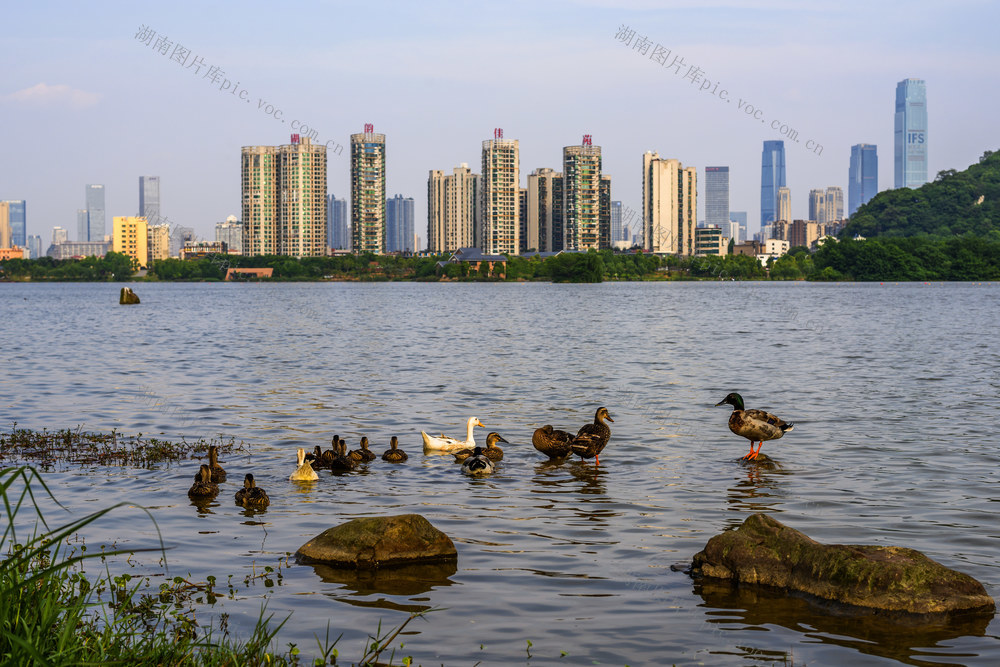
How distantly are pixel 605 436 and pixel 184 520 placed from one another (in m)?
7.92

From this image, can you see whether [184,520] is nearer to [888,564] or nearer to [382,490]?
[382,490]

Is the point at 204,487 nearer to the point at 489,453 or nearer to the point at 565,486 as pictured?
the point at 489,453

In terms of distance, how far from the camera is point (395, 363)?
130ft

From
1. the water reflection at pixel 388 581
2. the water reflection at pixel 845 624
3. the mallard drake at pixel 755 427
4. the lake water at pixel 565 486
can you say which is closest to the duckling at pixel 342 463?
the lake water at pixel 565 486

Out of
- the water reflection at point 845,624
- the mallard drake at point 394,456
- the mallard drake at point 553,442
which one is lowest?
the water reflection at point 845,624

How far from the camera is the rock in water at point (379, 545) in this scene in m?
10.9

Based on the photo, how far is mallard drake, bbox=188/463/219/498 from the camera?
47.0ft

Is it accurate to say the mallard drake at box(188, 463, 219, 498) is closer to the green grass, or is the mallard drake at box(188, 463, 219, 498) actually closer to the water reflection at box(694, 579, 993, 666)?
the green grass

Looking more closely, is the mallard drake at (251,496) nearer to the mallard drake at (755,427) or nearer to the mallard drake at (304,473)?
the mallard drake at (304,473)

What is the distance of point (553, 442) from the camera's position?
17781 mm

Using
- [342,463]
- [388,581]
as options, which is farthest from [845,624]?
[342,463]

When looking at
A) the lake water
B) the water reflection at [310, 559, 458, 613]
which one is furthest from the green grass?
the water reflection at [310, 559, 458, 613]

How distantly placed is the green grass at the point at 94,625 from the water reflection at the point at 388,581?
96 cm

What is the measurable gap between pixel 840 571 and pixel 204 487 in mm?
9298
